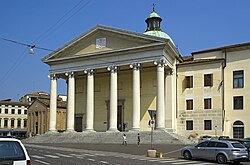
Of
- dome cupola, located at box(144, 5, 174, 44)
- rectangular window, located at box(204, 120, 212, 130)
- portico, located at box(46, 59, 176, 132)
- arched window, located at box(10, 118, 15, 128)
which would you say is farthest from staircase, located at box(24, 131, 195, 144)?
arched window, located at box(10, 118, 15, 128)

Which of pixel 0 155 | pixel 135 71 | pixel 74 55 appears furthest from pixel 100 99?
pixel 0 155

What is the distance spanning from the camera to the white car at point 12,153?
8594 millimetres

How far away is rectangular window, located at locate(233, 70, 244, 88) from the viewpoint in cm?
4694

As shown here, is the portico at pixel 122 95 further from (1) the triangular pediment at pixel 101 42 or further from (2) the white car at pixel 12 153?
(2) the white car at pixel 12 153

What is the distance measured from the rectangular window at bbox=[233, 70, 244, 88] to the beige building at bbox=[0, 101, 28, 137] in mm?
68255

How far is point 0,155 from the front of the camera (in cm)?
862

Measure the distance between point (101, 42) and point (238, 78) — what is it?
798 inches

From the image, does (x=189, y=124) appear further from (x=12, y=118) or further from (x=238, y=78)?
(x=12, y=118)

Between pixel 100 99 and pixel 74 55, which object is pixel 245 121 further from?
pixel 74 55

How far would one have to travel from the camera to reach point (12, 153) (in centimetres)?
888

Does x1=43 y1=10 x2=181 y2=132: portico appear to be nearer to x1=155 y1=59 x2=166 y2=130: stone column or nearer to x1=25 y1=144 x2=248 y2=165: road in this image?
x1=155 y1=59 x2=166 y2=130: stone column

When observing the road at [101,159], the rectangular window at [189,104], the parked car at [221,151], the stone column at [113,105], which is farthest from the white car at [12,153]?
the rectangular window at [189,104]

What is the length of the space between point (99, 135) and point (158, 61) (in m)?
12.9

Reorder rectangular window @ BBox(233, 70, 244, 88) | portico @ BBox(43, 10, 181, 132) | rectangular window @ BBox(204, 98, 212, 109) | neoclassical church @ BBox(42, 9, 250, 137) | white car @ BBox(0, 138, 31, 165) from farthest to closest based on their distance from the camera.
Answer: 1. rectangular window @ BBox(204, 98, 212, 109)
2. rectangular window @ BBox(233, 70, 244, 88)
3. neoclassical church @ BBox(42, 9, 250, 137)
4. portico @ BBox(43, 10, 181, 132)
5. white car @ BBox(0, 138, 31, 165)
